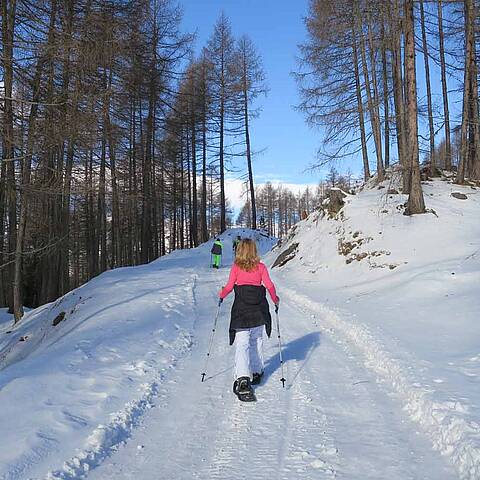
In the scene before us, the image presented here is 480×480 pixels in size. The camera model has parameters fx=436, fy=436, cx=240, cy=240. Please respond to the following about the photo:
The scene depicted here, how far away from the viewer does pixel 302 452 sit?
3.83 metres

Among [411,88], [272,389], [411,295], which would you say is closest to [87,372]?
[272,389]

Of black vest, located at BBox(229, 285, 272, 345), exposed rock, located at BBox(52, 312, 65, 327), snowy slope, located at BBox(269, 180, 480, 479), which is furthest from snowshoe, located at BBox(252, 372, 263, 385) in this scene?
exposed rock, located at BBox(52, 312, 65, 327)

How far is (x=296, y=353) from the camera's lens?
23.3 feet

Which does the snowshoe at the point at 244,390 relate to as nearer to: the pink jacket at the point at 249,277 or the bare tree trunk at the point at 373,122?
the pink jacket at the point at 249,277

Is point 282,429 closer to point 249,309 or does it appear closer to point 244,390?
point 244,390

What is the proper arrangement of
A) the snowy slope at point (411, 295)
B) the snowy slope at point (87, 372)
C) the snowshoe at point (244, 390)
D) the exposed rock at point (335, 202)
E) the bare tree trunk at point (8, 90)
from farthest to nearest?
1. the exposed rock at point (335, 202)
2. the bare tree trunk at point (8, 90)
3. the snowshoe at point (244, 390)
4. the snowy slope at point (411, 295)
5. the snowy slope at point (87, 372)

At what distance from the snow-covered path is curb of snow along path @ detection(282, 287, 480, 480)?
116 millimetres

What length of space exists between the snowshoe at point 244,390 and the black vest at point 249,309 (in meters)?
0.58

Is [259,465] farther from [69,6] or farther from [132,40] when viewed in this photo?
[69,6]

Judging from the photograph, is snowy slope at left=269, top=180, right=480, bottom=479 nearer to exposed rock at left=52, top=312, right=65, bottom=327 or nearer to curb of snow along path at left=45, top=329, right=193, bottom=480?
curb of snow along path at left=45, top=329, right=193, bottom=480

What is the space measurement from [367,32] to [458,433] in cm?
1962

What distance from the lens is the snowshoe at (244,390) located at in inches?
202

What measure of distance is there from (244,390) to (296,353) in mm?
2084

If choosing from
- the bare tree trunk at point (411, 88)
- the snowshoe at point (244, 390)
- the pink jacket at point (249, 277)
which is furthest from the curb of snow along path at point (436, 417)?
the bare tree trunk at point (411, 88)
